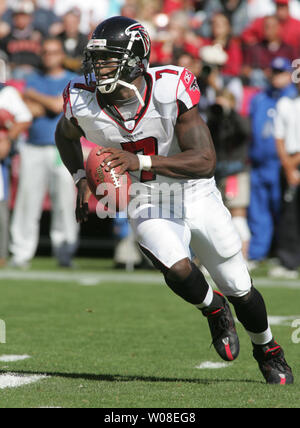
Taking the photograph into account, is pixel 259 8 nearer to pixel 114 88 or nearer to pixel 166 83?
pixel 166 83

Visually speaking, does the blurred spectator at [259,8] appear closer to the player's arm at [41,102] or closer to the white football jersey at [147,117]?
the player's arm at [41,102]

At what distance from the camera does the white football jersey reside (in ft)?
12.9

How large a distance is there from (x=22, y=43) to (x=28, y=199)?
2.77m

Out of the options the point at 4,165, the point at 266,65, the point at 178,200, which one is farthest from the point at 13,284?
the point at 266,65

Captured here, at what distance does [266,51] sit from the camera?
412 inches

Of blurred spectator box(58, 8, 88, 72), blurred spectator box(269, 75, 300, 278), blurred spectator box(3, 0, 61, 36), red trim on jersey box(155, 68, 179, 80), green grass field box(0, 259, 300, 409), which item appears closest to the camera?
green grass field box(0, 259, 300, 409)

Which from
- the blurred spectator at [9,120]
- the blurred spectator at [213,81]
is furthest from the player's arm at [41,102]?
the blurred spectator at [213,81]

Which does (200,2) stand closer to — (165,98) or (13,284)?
(13,284)

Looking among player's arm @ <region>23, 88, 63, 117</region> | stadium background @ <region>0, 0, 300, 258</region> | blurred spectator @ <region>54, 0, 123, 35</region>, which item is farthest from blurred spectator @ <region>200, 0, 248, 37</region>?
player's arm @ <region>23, 88, 63, 117</region>

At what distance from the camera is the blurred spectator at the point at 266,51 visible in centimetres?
1029

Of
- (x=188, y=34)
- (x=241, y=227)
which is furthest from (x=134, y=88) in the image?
(x=188, y=34)

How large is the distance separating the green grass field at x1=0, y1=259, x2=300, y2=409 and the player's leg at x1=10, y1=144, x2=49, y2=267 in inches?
38.3

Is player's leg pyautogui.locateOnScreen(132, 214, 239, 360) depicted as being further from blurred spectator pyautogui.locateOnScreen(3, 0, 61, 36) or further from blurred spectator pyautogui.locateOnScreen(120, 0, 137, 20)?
blurred spectator pyautogui.locateOnScreen(3, 0, 61, 36)

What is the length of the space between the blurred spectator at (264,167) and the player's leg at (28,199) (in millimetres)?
2253
